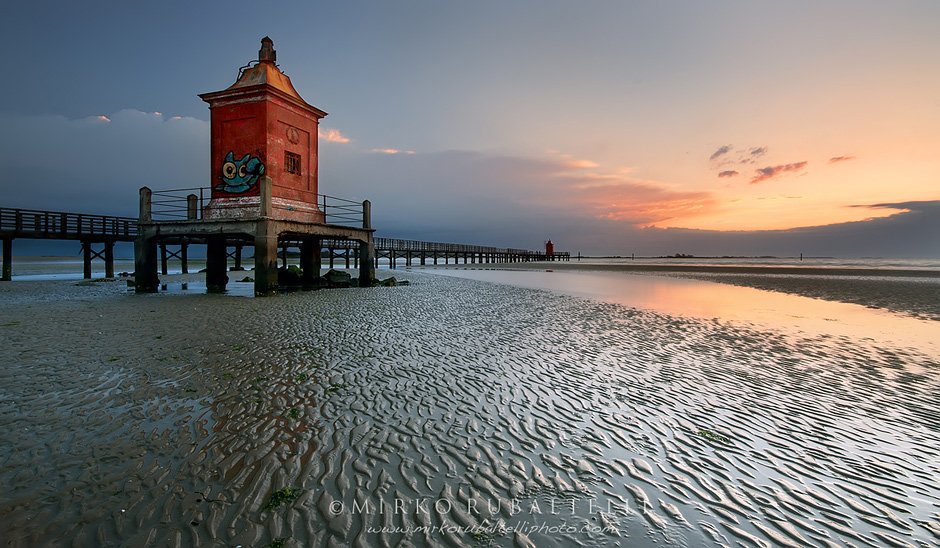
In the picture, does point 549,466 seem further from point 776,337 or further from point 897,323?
point 897,323

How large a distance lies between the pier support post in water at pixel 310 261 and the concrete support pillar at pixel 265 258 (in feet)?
17.2

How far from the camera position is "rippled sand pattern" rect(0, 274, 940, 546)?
288 cm

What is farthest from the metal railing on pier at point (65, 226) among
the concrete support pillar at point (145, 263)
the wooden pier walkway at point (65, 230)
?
the concrete support pillar at point (145, 263)

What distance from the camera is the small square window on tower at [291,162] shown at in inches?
718

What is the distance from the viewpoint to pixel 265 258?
54.2ft

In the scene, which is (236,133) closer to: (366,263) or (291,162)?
(291,162)

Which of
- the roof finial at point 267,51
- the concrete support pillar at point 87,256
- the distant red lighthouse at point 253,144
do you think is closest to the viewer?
the distant red lighthouse at point 253,144

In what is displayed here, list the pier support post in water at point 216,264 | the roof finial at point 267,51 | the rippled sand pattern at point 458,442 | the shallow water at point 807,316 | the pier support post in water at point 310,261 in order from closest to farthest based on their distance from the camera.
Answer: the rippled sand pattern at point 458,442, the shallow water at point 807,316, the roof finial at point 267,51, the pier support post in water at point 216,264, the pier support post in water at point 310,261

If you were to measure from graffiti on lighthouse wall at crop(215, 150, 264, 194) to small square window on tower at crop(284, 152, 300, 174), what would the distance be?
1.17 metres

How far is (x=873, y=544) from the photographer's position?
9.16 feet

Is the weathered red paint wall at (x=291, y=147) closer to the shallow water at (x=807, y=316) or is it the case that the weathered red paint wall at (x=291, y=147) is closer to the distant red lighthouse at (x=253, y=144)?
the distant red lighthouse at (x=253, y=144)

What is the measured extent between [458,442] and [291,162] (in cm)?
1772

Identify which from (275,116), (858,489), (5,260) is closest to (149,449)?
(858,489)

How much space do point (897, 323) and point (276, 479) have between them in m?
16.2
